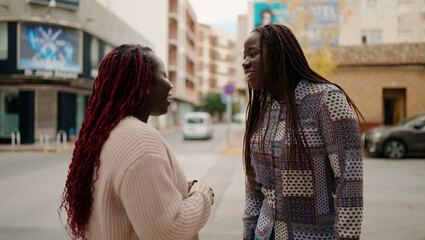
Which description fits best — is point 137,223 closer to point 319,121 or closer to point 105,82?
point 105,82

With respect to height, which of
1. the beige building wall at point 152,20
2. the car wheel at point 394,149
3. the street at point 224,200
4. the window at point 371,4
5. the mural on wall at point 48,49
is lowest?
the street at point 224,200

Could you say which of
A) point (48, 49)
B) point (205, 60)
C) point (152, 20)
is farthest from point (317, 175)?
point (205, 60)

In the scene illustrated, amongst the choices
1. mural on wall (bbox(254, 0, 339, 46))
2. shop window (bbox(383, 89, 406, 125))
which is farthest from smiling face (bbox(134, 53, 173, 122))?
shop window (bbox(383, 89, 406, 125))

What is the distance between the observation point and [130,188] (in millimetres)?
1228

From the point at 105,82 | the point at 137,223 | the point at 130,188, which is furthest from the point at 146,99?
the point at 137,223

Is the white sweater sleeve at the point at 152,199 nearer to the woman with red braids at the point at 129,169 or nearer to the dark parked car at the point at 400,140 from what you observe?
the woman with red braids at the point at 129,169

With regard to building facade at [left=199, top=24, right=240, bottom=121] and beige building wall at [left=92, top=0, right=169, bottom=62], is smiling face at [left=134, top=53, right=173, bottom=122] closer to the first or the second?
beige building wall at [left=92, top=0, right=169, bottom=62]

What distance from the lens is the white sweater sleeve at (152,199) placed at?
123cm

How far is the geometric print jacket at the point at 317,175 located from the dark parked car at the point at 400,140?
450 inches

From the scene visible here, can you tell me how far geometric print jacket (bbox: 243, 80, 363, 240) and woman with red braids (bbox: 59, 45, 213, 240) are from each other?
0.39 meters

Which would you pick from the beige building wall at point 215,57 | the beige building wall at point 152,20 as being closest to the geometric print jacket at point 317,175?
the beige building wall at point 152,20

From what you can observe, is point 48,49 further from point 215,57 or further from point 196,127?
point 215,57

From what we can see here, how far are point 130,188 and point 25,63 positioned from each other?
2019 centimetres

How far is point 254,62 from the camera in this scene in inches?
71.2
